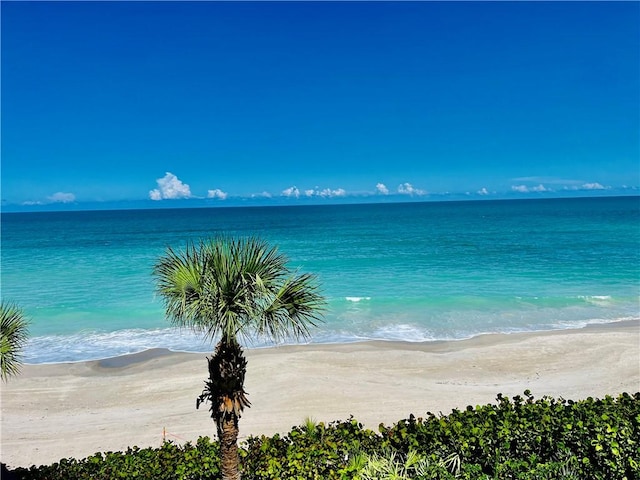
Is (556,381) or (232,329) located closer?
(232,329)

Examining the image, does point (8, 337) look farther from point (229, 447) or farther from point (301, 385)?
point (301, 385)

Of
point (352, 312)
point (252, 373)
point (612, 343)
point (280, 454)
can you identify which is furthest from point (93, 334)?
point (612, 343)

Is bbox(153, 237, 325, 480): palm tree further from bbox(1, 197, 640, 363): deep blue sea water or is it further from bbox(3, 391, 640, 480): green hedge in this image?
bbox(1, 197, 640, 363): deep blue sea water

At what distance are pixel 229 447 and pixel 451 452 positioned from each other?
9.89ft

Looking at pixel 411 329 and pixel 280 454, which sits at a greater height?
pixel 280 454

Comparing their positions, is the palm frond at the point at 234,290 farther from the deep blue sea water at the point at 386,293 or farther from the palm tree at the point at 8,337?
the palm tree at the point at 8,337

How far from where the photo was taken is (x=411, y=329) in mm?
21641

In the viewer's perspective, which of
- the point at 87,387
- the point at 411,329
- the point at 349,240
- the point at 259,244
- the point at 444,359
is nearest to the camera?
the point at 259,244

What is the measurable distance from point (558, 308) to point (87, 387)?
23160 mm

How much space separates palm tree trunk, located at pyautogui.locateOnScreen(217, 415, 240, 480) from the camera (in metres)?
6.09

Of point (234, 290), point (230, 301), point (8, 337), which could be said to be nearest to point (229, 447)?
point (230, 301)

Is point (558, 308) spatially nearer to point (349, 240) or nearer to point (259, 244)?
point (259, 244)

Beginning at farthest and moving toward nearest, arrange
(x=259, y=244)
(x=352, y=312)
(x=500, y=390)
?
(x=352, y=312)
(x=500, y=390)
(x=259, y=244)

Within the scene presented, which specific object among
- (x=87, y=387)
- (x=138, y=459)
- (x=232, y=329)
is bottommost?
(x=87, y=387)
